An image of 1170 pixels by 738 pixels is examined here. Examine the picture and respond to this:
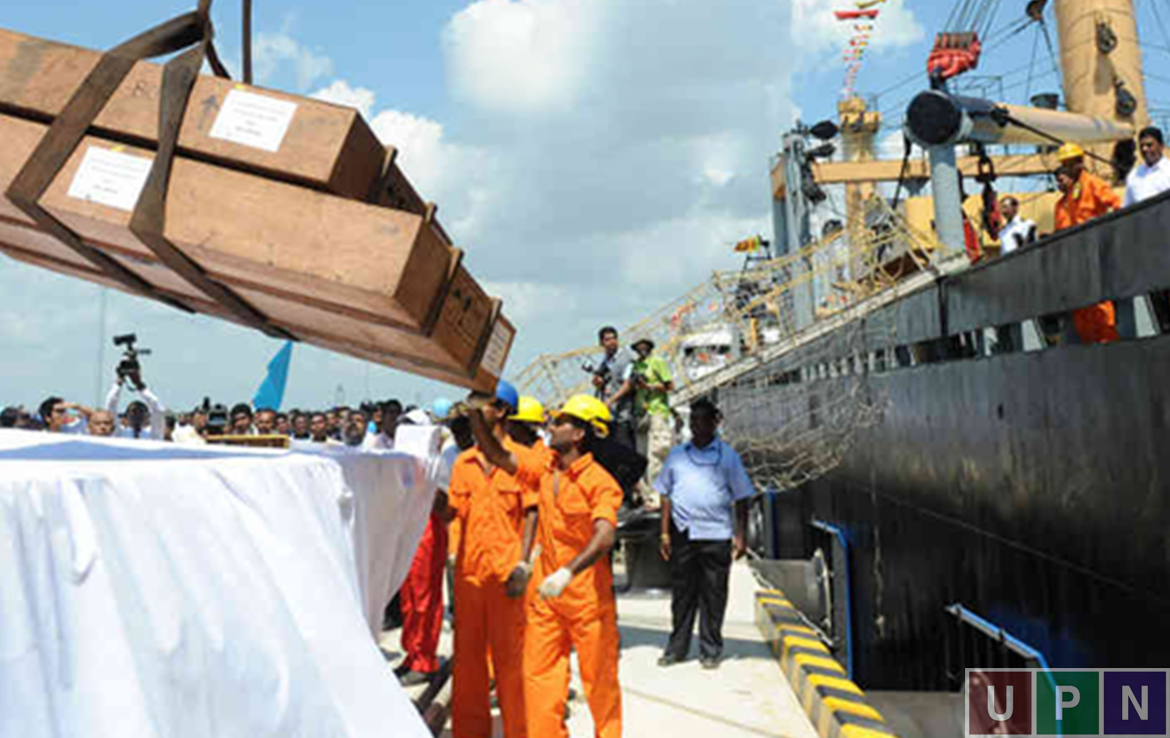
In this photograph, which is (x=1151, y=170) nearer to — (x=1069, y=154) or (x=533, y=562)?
(x=1069, y=154)

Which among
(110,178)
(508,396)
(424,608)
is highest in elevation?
(110,178)

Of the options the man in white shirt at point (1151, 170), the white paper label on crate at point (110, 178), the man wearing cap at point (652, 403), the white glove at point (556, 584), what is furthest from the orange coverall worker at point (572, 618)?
the man in white shirt at point (1151, 170)

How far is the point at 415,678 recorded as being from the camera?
18.6 ft

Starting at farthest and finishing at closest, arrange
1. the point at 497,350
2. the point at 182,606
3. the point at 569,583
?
the point at 569,583 < the point at 497,350 < the point at 182,606

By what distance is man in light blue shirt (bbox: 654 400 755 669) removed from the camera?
652 centimetres

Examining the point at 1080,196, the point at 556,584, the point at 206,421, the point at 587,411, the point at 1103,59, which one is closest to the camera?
the point at 556,584

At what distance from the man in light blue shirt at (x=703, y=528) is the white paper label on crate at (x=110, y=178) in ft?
14.8

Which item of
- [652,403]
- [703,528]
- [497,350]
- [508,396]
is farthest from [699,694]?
[497,350]

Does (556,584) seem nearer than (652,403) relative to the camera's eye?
Yes

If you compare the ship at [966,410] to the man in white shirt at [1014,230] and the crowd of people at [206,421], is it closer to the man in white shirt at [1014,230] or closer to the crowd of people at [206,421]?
the man in white shirt at [1014,230]

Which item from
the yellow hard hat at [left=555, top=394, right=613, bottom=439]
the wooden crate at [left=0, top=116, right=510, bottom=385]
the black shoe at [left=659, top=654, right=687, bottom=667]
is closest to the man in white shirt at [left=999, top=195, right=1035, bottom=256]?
the black shoe at [left=659, top=654, right=687, bottom=667]

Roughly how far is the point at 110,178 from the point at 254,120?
15.9 inches

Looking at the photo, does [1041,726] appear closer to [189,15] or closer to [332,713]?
[332,713]

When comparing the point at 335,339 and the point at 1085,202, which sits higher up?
the point at 1085,202
